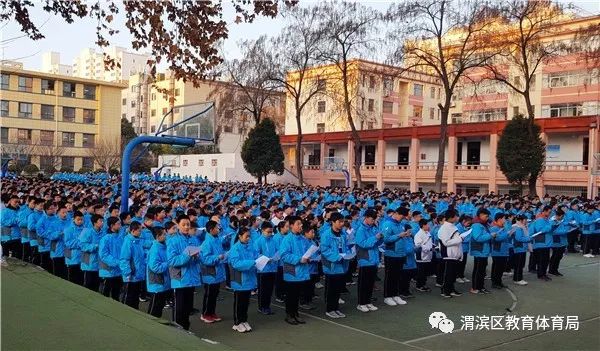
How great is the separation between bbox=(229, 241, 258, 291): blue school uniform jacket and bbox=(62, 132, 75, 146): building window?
52612 mm

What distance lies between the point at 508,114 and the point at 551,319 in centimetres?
3401

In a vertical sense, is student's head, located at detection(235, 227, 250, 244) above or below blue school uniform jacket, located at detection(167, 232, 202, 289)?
above

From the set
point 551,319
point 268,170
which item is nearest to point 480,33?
point 268,170

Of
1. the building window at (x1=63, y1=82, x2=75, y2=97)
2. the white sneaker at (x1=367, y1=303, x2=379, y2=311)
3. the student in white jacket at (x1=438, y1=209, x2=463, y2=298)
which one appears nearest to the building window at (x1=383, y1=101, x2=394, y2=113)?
the building window at (x1=63, y1=82, x2=75, y2=97)

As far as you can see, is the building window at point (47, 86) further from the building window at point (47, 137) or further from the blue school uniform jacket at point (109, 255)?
the blue school uniform jacket at point (109, 255)

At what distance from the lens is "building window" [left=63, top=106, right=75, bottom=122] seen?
55.2 meters

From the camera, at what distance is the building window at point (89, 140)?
2234 inches

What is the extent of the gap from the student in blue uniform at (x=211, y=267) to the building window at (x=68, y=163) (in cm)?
5037

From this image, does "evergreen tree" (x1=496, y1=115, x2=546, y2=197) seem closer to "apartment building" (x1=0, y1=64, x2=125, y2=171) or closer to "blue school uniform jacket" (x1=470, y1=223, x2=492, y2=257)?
"blue school uniform jacket" (x1=470, y1=223, x2=492, y2=257)

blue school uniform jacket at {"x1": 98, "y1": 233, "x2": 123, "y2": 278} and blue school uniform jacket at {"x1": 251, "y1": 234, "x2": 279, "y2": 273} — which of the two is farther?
blue school uniform jacket at {"x1": 251, "y1": 234, "x2": 279, "y2": 273}

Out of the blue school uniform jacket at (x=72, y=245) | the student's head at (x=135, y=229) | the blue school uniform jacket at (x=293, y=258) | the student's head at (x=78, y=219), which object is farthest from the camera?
the student's head at (x=78, y=219)

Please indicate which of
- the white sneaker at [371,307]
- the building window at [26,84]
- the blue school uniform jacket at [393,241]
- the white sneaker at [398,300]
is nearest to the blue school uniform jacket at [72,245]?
the white sneaker at [371,307]

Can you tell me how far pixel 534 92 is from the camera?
128 ft

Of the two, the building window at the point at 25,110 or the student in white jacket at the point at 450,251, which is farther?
the building window at the point at 25,110
